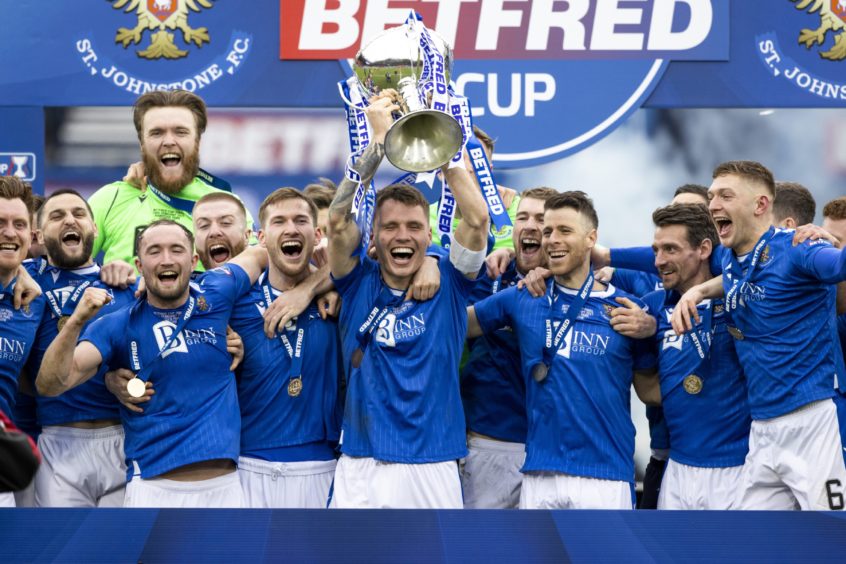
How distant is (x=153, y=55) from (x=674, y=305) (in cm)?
320

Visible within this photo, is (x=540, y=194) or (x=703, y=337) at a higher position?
(x=540, y=194)

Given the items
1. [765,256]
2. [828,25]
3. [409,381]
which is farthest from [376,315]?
[828,25]

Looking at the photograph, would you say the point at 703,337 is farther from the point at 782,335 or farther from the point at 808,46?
the point at 808,46

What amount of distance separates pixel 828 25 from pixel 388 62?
3100 mm

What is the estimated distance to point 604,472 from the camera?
4.48m

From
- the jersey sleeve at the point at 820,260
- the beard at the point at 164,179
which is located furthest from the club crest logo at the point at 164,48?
the jersey sleeve at the point at 820,260

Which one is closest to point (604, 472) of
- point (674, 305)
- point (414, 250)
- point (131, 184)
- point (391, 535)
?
point (674, 305)

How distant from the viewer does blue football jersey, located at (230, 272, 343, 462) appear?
4555 mm

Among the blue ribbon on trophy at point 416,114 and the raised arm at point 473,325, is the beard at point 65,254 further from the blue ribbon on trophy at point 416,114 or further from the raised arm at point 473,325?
the raised arm at point 473,325

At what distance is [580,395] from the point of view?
4516mm

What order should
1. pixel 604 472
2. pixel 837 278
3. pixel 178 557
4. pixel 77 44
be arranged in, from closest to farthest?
pixel 178 557 < pixel 837 278 < pixel 604 472 < pixel 77 44

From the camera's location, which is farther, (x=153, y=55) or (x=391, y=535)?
(x=153, y=55)

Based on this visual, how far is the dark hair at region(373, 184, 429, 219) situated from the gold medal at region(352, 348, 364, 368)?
55 centimetres

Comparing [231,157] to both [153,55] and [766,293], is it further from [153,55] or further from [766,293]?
[766,293]
